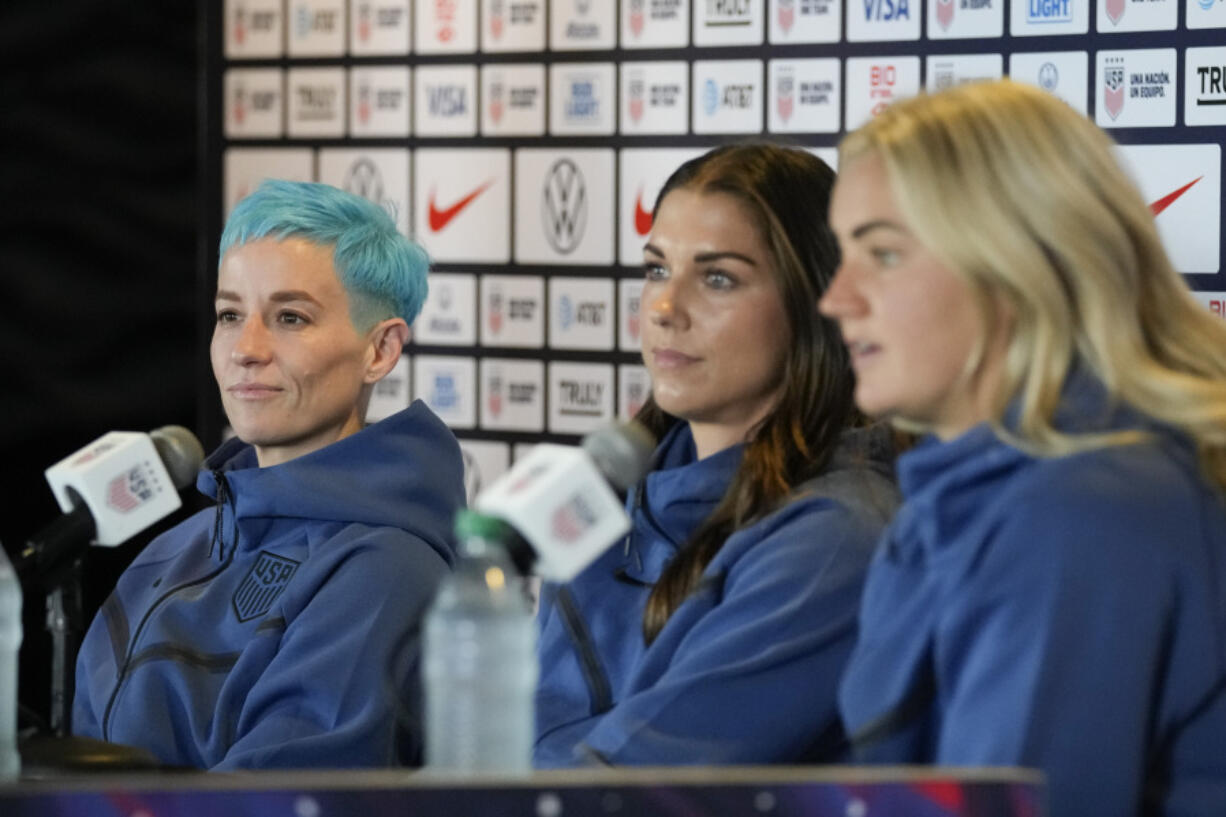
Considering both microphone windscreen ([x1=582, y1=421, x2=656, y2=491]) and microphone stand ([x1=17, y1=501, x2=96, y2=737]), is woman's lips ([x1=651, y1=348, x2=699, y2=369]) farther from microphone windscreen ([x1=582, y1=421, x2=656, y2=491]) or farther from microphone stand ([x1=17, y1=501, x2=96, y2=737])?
microphone stand ([x1=17, y1=501, x2=96, y2=737])

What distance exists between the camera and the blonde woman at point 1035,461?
1.31m

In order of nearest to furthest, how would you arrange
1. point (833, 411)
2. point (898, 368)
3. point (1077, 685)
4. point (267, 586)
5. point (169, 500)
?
point (1077, 685), point (898, 368), point (169, 500), point (833, 411), point (267, 586)

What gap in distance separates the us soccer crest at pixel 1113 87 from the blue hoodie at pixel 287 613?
1.23m

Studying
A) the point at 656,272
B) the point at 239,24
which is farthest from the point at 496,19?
the point at 656,272

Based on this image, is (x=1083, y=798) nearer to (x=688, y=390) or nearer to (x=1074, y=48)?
(x=688, y=390)

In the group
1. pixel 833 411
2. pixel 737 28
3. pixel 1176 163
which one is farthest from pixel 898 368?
pixel 737 28

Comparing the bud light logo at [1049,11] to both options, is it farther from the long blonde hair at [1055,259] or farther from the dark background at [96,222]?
the dark background at [96,222]

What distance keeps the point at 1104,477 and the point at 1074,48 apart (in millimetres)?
1638

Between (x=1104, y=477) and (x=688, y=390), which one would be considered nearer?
(x=1104, y=477)

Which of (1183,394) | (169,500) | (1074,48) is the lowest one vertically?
(169,500)

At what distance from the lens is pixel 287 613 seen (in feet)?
6.95

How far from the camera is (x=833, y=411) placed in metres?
2.01

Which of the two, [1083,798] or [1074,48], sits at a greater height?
[1074,48]

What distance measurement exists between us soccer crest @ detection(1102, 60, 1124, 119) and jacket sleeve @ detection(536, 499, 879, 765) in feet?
4.01
